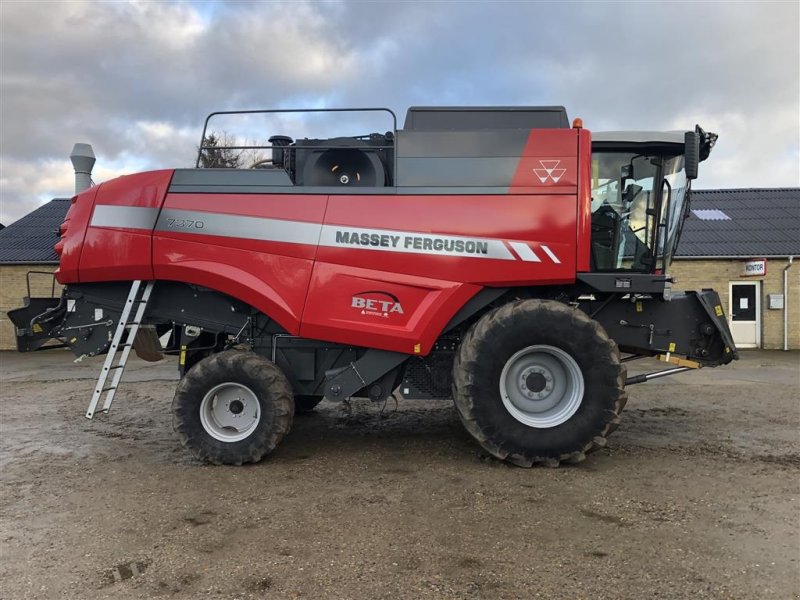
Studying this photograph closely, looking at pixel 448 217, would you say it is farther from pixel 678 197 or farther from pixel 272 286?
pixel 678 197

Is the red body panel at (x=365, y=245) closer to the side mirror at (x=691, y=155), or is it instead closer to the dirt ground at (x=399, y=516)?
the side mirror at (x=691, y=155)

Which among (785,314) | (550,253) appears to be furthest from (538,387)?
(785,314)

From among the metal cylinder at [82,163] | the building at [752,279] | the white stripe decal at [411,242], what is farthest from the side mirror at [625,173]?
the building at [752,279]

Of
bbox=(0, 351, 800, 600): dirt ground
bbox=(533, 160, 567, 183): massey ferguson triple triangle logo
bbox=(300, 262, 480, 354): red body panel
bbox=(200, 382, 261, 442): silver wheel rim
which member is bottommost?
bbox=(0, 351, 800, 600): dirt ground

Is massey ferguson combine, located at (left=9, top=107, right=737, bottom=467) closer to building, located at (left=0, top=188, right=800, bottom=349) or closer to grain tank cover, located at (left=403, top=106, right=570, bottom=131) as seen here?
grain tank cover, located at (left=403, top=106, right=570, bottom=131)

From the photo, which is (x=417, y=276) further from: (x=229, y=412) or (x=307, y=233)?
(x=229, y=412)

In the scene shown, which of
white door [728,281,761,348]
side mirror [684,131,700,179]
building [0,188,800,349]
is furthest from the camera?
white door [728,281,761,348]

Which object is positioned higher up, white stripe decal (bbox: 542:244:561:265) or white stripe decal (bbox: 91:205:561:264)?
white stripe decal (bbox: 91:205:561:264)

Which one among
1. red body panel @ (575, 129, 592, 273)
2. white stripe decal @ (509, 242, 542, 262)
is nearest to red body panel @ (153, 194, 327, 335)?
white stripe decal @ (509, 242, 542, 262)

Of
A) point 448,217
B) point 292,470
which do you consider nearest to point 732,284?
point 448,217

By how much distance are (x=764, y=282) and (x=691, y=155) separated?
13613mm

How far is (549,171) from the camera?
4984 mm

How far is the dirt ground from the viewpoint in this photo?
3.13 meters

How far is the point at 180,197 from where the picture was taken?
534 cm
